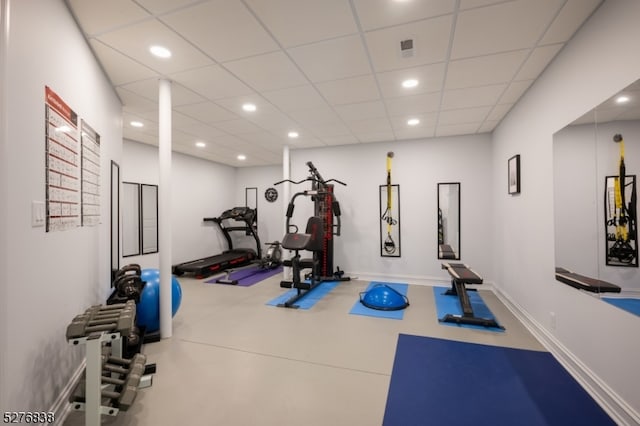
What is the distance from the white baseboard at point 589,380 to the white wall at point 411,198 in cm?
215

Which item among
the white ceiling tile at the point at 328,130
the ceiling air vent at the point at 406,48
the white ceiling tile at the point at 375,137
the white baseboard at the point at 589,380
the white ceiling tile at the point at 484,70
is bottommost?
the white baseboard at the point at 589,380

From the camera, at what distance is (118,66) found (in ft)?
9.05

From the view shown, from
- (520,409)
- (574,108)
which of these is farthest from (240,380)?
(574,108)

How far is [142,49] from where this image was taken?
8.16 feet

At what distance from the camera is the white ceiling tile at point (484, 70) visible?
2.63m

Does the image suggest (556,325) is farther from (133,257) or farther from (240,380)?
(133,257)

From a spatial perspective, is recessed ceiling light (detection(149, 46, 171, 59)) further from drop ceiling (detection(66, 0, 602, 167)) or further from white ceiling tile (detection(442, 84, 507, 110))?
white ceiling tile (detection(442, 84, 507, 110))

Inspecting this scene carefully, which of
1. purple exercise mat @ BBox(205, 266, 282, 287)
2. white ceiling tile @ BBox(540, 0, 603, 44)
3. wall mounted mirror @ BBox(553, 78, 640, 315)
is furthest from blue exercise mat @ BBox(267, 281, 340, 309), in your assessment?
white ceiling tile @ BBox(540, 0, 603, 44)

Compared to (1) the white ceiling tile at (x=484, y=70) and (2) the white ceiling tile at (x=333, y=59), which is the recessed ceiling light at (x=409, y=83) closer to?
(1) the white ceiling tile at (x=484, y=70)

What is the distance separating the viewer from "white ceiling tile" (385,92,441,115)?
3.53 meters

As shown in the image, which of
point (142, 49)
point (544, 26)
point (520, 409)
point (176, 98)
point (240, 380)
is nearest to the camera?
point (520, 409)

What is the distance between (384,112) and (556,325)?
3.25 m

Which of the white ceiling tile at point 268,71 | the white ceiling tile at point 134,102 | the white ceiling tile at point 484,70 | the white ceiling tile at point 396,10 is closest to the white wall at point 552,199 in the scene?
the white ceiling tile at point 484,70

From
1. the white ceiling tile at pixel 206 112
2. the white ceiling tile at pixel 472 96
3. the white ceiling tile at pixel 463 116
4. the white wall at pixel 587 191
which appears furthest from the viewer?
the white ceiling tile at pixel 463 116
